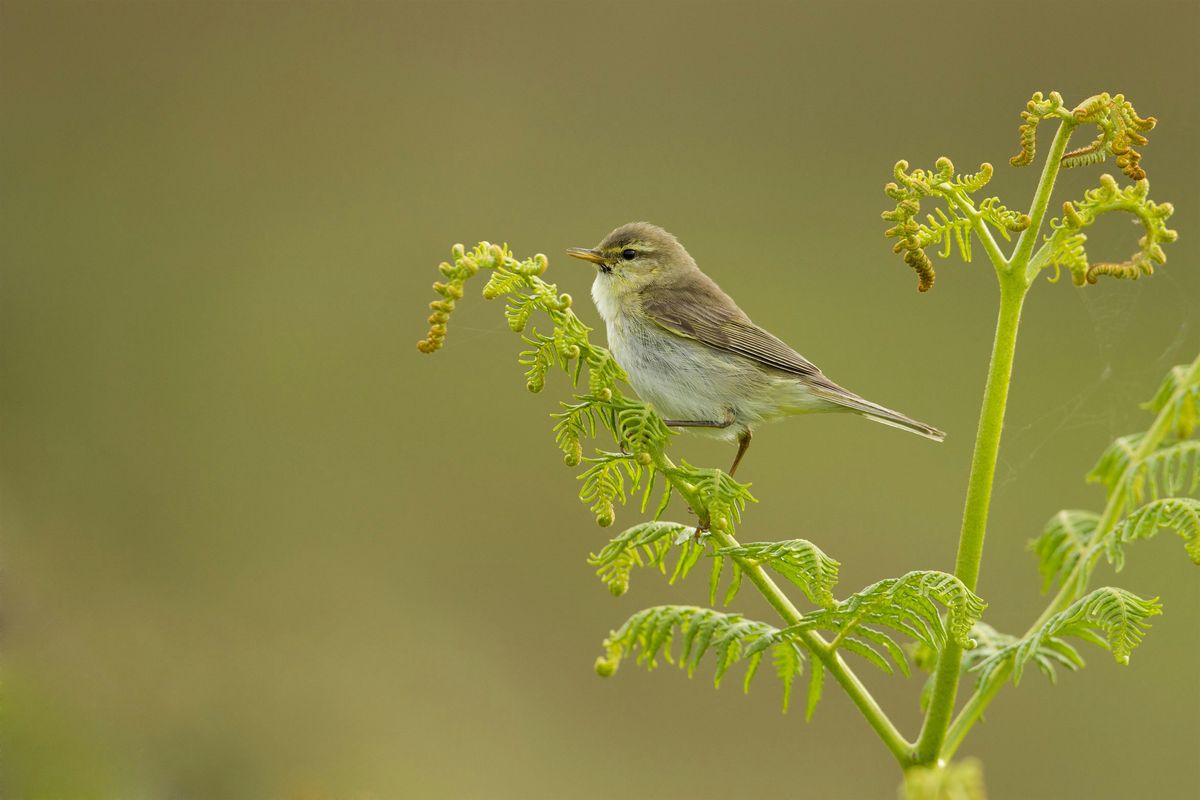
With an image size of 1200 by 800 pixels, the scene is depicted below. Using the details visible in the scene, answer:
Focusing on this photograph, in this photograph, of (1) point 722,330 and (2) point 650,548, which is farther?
(1) point 722,330

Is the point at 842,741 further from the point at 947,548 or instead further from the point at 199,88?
the point at 199,88

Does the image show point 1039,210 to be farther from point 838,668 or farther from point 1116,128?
point 838,668

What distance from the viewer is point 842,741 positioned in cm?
548

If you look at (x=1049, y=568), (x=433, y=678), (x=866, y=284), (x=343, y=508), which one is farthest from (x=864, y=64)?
(x=1049, y=568)

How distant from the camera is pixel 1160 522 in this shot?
1884 mm

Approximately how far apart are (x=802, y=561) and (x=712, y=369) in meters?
1.56

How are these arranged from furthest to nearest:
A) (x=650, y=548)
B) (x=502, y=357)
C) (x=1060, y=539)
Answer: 1. (x=502, y=357)
2. (x=1060, y=539)
3. (x=650, y=548)

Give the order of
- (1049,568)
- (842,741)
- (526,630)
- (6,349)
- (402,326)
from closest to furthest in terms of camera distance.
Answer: (1049,568) → (842,741) → (526,630) → (6,349) → (402,326)

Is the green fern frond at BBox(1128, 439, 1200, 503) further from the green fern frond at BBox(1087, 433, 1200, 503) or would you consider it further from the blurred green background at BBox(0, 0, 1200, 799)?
the blurred green background at BBox(0, 0, 1200, 799)

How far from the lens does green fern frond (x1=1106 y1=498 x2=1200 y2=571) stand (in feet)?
6.11

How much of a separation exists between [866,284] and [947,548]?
100 inches

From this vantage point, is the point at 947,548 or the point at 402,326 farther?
the point at 402,326

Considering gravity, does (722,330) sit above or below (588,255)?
below

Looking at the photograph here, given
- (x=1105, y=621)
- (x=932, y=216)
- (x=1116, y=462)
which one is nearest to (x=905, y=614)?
(x=1105, y=621)
